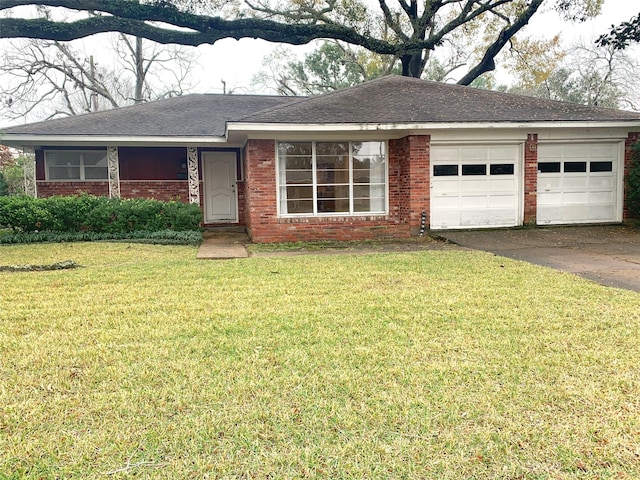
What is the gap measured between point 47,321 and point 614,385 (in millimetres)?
4918

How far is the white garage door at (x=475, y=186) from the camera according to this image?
470 inches

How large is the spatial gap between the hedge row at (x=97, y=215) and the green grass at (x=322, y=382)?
5.75 meters

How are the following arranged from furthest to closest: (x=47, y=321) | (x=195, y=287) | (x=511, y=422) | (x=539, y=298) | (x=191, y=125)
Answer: (x=191, y=125)
(x=195, y=287)
(x=539, y=298)
(x=47, y=321)
(x=511, y=422)

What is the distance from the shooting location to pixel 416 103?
1230 centimetres

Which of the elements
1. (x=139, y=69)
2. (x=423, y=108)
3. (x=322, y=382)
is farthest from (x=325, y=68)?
(x=322, y=382)

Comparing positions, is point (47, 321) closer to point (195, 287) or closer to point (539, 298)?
point (195, 287)

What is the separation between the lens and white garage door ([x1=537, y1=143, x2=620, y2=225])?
40.5 feet

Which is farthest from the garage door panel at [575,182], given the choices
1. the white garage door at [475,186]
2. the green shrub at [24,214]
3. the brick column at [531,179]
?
the green shrub at [24,214]

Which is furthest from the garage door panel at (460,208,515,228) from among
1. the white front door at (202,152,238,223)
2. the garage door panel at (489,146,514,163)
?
the white front door at (202,152,238,223)

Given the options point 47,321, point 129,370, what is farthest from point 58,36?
point 129,370

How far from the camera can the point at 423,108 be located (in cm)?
1188

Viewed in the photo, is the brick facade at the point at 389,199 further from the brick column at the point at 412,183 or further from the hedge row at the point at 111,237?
the hedge row at the point at 111,237

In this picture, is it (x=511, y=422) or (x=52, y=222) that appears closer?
(x=511, y=422)

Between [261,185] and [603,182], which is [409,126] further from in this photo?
[603,182]
